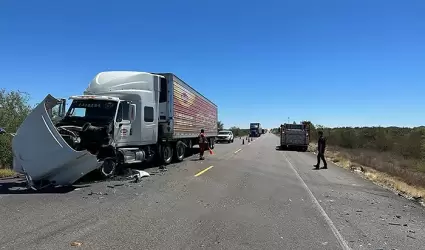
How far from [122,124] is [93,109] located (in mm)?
1165

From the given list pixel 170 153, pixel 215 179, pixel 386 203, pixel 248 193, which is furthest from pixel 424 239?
pixel 170 153

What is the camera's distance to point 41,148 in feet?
37.1

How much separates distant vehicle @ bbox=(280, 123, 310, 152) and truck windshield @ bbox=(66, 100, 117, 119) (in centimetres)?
2782

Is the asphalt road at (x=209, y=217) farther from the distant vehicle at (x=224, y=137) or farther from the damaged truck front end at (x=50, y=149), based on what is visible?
the distant vehicle at (x=224, y=137)

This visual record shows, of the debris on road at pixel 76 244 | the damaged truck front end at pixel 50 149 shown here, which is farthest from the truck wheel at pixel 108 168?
the debris on road at pixel 76 244

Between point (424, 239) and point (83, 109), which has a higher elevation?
point (83, 109)

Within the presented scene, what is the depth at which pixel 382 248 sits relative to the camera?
639 cm

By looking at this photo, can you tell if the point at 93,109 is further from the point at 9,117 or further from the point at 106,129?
the point at 9,117

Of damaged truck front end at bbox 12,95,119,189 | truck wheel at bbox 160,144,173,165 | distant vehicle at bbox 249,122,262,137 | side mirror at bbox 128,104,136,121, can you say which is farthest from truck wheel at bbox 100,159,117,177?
distant vehicle at bbox 249,122,262,137

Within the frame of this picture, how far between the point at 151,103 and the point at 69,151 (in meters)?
6.62

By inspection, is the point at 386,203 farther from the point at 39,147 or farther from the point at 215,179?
the point at 39,147

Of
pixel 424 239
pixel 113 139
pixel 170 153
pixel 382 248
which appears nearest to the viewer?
pixel 382 248

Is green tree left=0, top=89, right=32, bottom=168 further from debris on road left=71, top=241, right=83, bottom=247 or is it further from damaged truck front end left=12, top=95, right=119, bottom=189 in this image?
debris on road left=71, top=241, right=83, bottom=247

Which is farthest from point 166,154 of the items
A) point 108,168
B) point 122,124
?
point 108,168
